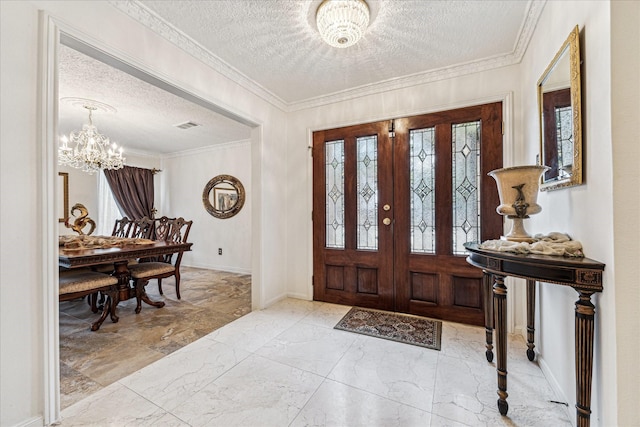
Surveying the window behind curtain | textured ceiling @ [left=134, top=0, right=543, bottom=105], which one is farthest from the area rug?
the window behind curtain

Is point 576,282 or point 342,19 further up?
point 342,19

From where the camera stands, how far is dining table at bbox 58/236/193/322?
89.6 inches

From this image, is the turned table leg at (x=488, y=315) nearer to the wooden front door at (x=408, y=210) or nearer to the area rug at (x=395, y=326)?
the area rug at (x=395, y=326)

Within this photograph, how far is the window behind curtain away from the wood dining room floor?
2137 millimetres

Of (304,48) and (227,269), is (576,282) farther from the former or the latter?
(227,269)

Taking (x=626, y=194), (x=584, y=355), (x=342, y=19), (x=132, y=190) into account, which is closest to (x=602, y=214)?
(x=626, y=194)

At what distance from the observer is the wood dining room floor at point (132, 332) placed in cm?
174

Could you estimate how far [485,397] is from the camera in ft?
4.88

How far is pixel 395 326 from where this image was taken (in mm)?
2416

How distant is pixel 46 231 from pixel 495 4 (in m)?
3.04

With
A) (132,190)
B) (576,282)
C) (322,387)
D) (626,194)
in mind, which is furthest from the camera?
(132,190)

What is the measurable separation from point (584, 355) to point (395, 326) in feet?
4.90

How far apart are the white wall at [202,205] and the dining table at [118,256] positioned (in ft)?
5.56

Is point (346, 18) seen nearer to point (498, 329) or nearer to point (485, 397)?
point (498, 329)
